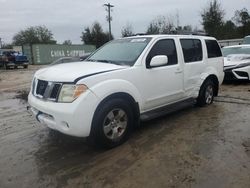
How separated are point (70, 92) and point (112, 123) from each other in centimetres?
86

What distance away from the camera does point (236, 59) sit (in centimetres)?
1162

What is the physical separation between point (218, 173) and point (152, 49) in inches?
105

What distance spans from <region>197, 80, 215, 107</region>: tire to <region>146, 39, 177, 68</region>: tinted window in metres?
1.47

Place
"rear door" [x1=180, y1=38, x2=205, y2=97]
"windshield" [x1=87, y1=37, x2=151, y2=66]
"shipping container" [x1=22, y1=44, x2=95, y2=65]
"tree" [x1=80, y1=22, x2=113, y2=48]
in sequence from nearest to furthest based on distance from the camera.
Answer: "windshield" [x1=87, y1=37, x2=151, y2=66]
"rear door" [x1=180, y1=38, x2=205, y2=97]
"shipping container" [x1=22, y1=44, x2=95, y2=65]
"tree" [x1=80, y1=22, x2=113, y2=48]

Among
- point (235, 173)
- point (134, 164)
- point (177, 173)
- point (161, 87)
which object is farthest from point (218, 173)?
point (161, 87)

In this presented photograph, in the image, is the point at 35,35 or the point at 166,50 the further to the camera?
the point at 35,35

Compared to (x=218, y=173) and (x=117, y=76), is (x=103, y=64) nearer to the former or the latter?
(x=117, y=76)

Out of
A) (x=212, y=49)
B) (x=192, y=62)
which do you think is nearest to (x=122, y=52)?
(x=192, y=62)

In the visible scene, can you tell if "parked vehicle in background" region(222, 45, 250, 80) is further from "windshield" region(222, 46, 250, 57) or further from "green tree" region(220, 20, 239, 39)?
"green tree" region(220, 20, 239, 39)

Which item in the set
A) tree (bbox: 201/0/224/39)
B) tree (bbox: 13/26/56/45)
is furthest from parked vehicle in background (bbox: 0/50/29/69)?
tree (bbox: 13/26/56/45)

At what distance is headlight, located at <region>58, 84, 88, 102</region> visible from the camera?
4.34 m

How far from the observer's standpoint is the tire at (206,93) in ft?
23.7

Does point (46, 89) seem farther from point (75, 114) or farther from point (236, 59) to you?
point (236, 59)

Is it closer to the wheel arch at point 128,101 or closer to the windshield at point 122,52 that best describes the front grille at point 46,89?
the wheel arch at point 128,101
